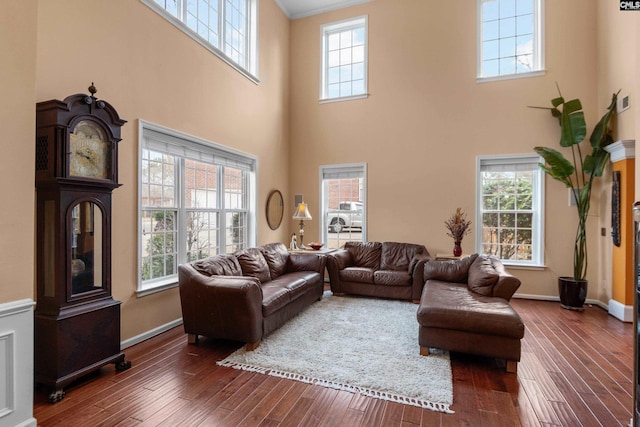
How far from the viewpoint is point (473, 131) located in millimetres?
5602

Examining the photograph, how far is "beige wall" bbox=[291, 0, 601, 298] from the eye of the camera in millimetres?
5191

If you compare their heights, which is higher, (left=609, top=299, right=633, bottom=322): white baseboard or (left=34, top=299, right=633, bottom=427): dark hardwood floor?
(left=609, top=299, right=633, bottom=322): white baseboard

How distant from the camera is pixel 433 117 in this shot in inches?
229

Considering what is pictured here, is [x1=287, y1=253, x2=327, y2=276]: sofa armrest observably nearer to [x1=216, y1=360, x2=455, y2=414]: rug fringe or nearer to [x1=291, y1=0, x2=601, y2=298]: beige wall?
[x1=291, y1=0, x2=601, y2=298]: beige wall

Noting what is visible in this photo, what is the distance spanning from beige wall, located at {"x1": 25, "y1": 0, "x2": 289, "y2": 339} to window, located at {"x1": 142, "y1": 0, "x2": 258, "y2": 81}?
0.40ft

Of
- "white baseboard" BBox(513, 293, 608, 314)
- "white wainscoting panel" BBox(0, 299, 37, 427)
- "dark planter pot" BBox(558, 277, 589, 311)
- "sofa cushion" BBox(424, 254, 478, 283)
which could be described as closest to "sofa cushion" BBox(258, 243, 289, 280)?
"sofa cushion" BBox(424, 254, 478, 283)

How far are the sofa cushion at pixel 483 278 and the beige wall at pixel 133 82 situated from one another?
3.54 m

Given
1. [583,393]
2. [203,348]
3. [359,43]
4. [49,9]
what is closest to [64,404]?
[203,348]

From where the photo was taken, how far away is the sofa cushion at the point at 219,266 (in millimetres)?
3535

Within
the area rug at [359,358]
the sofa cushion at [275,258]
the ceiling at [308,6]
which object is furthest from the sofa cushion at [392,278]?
the ceiling at [308,6]

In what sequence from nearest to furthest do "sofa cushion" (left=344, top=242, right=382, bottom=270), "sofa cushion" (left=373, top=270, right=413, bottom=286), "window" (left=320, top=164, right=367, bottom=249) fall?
"sofa cushion" (left=373, top=270, right=413, bottom=286) → "sofa cushion" (left=344, top=242, right=382, bottom=270) → "window" (left=320, top=164, right=367, bottom=249)

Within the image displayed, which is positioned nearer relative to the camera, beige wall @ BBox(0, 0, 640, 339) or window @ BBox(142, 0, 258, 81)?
beige wall @ BBox(0, 0, 640, 339)

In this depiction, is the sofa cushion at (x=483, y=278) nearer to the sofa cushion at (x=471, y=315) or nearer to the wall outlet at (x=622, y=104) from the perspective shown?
the sofa cushion at (x=471, y=315)

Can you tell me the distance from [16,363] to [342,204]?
5228 mm
